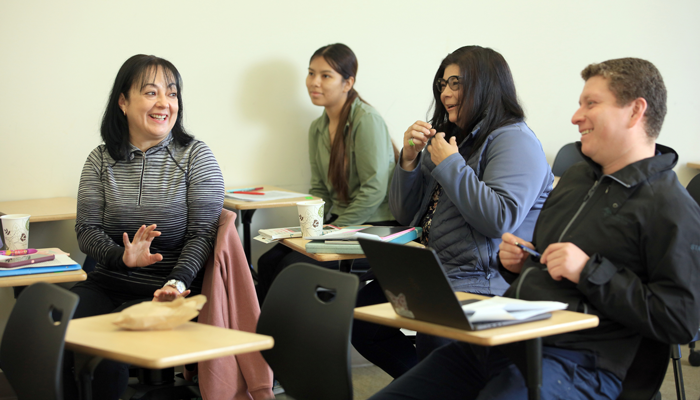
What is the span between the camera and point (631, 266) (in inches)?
53.6

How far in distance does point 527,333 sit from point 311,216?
1198 mm

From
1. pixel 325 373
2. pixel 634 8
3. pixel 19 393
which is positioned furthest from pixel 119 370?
pixel 634 8

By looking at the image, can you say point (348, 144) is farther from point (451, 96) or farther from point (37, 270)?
point (37, 270)

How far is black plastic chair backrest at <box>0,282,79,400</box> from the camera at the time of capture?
3.72 ft

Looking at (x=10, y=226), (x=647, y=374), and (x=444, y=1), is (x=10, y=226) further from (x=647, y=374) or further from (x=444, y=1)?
(x=444, y=1)

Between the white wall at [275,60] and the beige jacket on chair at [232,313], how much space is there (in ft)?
4.58

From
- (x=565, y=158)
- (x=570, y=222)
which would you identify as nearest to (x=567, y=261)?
(x=570, y=222)

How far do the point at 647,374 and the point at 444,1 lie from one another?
2.80 metres

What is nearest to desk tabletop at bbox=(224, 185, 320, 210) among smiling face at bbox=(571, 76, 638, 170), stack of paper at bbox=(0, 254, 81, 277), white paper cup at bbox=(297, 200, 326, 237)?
white paper cup at bbox=(297, 200, 326, 237)

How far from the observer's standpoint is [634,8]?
391 centimetres

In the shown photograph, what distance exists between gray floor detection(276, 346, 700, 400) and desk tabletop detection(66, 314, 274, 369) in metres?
1.32

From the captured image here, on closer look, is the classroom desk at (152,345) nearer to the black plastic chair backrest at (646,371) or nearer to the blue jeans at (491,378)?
the blue jeans at (491,378)

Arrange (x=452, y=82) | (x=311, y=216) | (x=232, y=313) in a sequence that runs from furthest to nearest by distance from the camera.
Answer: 1. (x=311, y=216)
2. (x=452, y=82)
3. (x=232, y=313)

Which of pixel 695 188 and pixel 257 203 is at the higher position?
pixel 695 188
